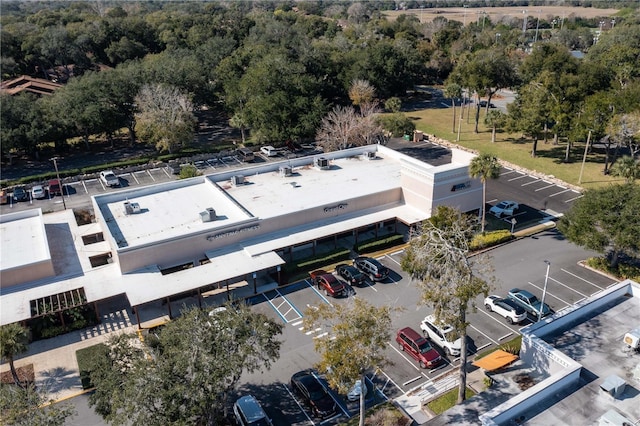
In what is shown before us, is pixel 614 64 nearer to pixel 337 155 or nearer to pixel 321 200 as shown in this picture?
pixel 337 155

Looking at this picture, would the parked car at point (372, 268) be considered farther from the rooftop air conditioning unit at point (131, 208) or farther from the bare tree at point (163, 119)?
the bare tree at point (163, 119)

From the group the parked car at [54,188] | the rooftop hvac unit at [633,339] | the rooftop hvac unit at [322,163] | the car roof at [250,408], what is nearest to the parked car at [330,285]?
the car roof at [250,408]

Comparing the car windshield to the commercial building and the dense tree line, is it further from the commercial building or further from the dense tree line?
the dense tree line

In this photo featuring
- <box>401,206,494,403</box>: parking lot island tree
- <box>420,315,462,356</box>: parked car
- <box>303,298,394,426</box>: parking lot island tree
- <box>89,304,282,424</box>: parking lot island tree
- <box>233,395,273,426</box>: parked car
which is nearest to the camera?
<box>89,304,282,424</box>: parking lot island tree

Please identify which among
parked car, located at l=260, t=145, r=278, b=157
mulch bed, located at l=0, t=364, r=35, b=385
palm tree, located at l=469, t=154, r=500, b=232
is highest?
palm tree, located at l=469, t=154, r=500, b=232

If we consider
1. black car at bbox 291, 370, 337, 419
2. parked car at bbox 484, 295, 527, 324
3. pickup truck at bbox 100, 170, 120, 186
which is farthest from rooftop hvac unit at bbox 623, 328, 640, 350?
pickup truck at bbox 100, 170, 120, 186

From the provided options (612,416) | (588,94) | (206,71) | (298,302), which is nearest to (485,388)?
(612,416)
